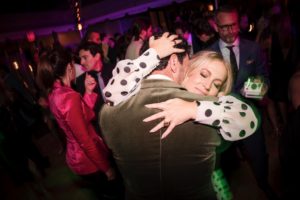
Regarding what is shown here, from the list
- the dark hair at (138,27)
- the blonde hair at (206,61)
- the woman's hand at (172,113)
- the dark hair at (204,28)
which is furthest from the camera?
the dark hair at (138,27)

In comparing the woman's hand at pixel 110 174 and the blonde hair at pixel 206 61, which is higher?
the blonde hair at pixel 206 61

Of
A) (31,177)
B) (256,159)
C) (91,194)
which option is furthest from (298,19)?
(31,177)

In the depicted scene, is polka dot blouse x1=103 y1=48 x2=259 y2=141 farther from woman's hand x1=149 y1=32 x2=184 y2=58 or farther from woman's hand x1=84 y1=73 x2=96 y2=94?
woman's hand x1=84 y1=73 x2=96 y2=94

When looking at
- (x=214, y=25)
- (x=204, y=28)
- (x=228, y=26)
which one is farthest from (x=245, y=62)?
(x=204, y=28)

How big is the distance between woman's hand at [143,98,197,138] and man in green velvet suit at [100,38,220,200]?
0.02m

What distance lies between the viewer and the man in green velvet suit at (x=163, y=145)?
120cm

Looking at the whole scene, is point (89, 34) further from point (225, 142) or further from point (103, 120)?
point (225, 142)

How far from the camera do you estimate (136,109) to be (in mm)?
1226

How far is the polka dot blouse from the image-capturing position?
3.85ft

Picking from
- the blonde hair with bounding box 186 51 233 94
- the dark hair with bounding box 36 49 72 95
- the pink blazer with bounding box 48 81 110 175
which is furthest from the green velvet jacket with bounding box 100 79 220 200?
the dark hair with bounding box 36 49 72 95

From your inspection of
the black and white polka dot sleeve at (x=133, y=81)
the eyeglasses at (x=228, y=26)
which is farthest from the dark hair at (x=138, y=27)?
the black and white polka dot sleeve at (x=133, y=81)

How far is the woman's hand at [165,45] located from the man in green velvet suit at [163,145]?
27 mm

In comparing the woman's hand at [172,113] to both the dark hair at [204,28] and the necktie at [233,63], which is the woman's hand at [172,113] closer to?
the necktie at [233,63]

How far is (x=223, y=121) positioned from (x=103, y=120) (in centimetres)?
57
